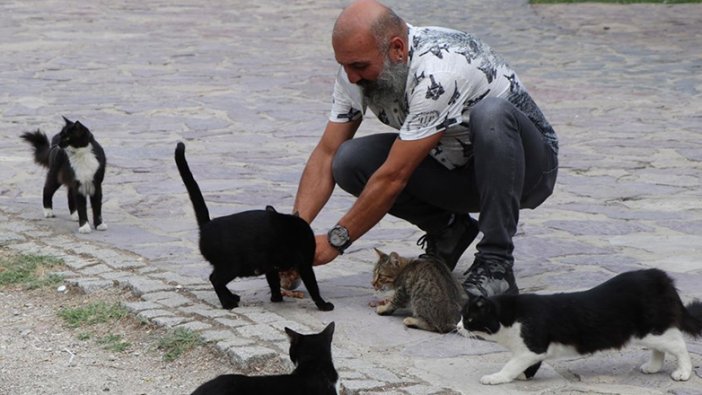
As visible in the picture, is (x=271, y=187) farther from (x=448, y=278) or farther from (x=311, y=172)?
(x=448, y=278)

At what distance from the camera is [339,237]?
525 centimetres

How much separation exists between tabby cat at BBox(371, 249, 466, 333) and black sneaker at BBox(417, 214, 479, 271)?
642 mm

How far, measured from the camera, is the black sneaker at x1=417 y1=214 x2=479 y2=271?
582cm

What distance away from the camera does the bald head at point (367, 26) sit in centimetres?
488

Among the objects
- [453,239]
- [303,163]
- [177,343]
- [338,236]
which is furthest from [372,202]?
[303,163]

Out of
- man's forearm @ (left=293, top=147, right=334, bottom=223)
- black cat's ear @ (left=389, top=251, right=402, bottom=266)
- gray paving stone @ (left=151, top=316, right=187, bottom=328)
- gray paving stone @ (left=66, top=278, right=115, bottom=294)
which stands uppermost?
man's forearm @ (left=293, top=147, right=334, bottom=223)

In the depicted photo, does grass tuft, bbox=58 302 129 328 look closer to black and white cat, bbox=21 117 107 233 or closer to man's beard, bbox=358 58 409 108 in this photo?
man's beard, bbox=358 58 409 108

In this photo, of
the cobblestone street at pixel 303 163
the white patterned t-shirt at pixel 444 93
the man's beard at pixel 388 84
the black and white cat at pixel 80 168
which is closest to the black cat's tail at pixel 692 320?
the cobblestone street at pixel 303 163

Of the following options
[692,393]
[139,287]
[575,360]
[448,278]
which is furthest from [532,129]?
[139,287]

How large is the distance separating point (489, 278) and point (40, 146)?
3.42 m

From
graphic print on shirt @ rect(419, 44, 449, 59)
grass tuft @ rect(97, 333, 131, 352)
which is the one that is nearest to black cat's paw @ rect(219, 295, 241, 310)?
grass tuft @ rect(97, 333, 131, 352)

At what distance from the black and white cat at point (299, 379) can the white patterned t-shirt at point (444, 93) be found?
122 cm

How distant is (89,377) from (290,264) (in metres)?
0.97

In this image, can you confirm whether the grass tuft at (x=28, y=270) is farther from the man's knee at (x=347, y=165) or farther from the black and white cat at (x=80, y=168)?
the man's knee at (x=347, y=165)
